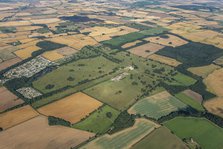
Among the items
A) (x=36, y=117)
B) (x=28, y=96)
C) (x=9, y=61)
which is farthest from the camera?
(x=9, y=61)

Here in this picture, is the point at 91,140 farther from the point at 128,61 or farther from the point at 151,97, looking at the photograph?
the point at 128,61

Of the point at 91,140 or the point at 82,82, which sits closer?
the point at 91,140

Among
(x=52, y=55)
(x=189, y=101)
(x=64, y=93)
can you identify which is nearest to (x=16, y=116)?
(x=64, y=93)

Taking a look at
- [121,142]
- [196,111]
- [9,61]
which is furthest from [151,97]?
[9,61]

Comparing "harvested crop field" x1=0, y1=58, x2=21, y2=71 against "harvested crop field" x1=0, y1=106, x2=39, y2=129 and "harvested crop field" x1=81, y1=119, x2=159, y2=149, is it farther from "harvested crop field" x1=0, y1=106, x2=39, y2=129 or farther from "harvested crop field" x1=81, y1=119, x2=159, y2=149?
"harvested crop field" x1=81, y1=119, x2=159, y2=149

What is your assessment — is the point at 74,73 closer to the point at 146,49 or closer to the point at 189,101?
the point at 189,101

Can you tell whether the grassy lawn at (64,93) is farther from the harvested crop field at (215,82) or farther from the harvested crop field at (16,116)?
the harvested crop field at (215,82)
